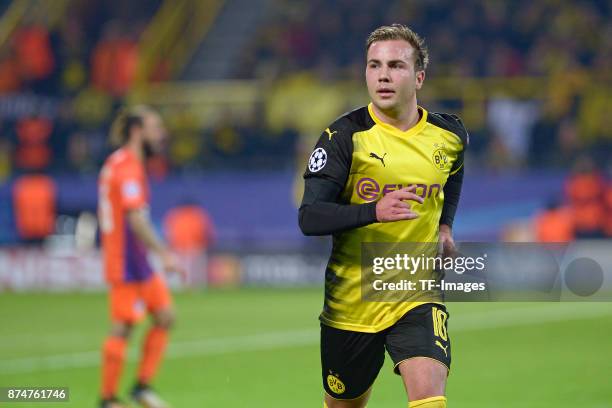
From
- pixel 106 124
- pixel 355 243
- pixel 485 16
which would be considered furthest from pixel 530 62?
pixel 355 243

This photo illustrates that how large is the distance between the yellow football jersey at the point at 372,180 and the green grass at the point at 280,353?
373cm

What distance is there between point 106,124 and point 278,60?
3.71 metres

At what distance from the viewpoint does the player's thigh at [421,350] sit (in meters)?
5.32

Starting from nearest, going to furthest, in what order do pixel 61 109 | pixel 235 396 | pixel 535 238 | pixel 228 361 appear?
pixel 235 396 < pixel 228 361 < pixel 535 238 < pixel 61 109

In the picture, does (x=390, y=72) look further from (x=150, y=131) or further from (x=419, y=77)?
(x=150, y=131)

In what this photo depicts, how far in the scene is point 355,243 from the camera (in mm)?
5605

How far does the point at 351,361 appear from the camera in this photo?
18.4ft

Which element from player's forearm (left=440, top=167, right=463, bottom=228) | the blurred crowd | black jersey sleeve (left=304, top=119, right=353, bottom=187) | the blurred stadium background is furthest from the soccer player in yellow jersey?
the blurred crowd

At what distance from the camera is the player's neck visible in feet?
18.4

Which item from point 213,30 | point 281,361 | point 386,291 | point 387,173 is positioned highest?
point 213,30

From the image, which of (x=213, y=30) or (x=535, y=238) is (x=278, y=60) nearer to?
(x=213, y=30)

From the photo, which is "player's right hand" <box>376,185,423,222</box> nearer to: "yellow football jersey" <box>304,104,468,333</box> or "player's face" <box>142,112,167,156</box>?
"yellow football jersey" <box>304,104,468,333</box>

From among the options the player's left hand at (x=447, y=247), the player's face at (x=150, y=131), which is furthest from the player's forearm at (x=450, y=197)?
the player's face at (x=150, y=131)

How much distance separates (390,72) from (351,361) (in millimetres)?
1321
